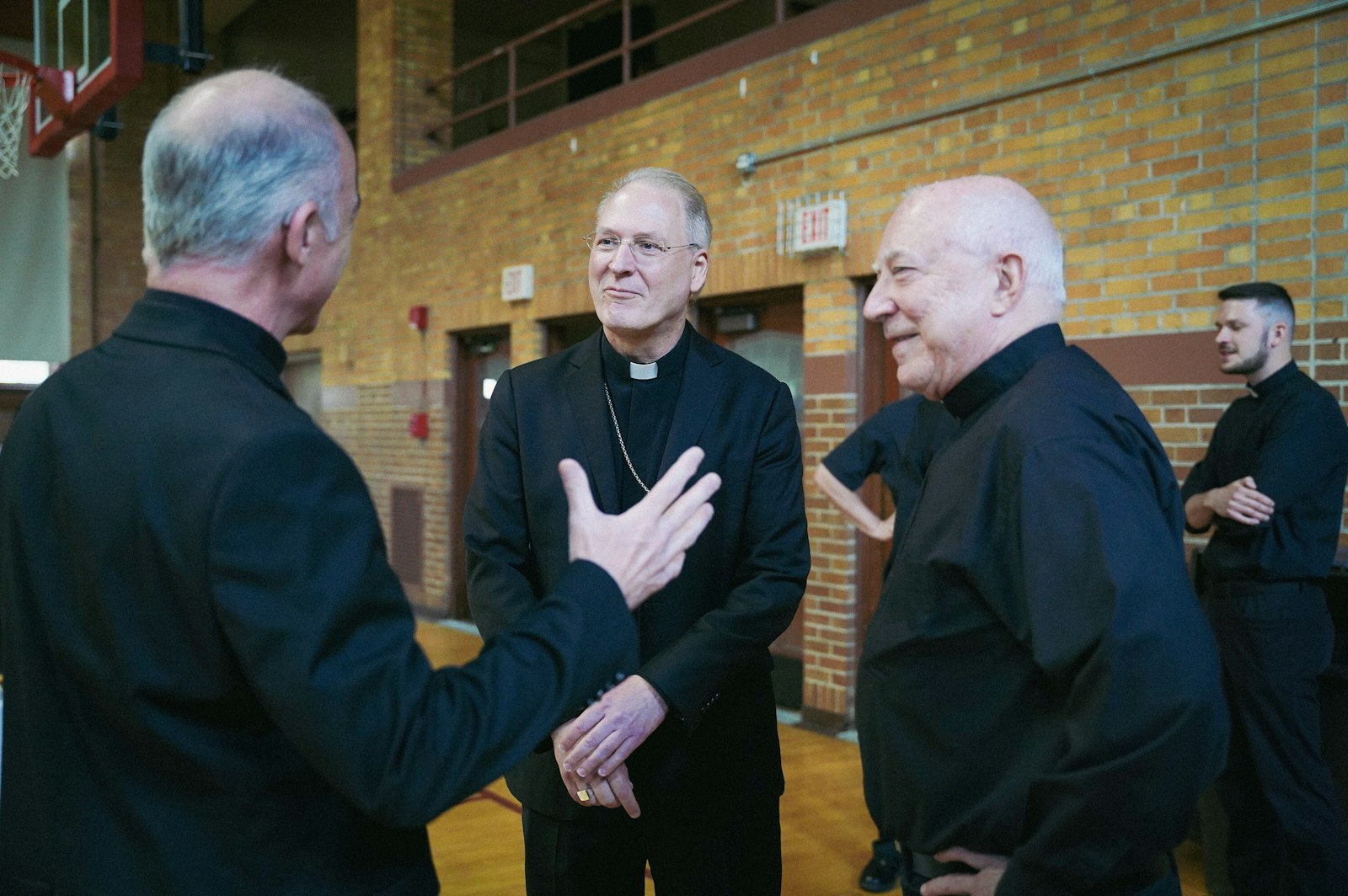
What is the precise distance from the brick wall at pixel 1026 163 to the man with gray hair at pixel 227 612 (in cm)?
372

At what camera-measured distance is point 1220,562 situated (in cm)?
375

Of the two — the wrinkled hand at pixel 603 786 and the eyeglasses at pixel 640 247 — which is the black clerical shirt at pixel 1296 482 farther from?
the wrinkled hand at pixel 603 786

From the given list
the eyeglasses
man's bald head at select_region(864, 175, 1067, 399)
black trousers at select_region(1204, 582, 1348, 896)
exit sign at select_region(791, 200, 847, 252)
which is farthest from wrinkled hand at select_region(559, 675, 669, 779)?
exit sign at select_region(791, 200, 847, 252)

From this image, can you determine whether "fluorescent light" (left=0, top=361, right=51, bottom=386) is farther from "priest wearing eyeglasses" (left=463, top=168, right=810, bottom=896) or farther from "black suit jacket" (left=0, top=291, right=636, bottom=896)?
"black suit jacket" (left=0, top=291, right=636, bottom=896)

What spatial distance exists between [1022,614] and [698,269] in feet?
3.85

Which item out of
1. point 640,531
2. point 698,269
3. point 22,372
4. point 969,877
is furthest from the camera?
point 22,372

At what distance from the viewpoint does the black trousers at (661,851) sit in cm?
203

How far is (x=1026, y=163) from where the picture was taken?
4.80 metres

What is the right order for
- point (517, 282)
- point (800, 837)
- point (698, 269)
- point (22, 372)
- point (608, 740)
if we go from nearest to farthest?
point (608, 740) < point (698, 269) < point (800, 837) < point (517, 282) < point (22, 372)

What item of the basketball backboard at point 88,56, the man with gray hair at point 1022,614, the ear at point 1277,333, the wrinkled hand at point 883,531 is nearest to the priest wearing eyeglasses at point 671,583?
the man with gray hair at point 1022,614

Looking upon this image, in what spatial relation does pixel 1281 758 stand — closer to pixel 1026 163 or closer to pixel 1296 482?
pixel 1296 482

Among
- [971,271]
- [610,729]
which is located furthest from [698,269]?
[610,729]

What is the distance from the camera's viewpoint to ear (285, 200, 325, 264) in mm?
1180

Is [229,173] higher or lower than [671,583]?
higher
